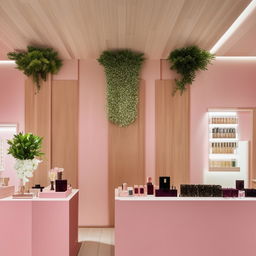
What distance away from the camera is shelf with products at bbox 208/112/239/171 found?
673 cm

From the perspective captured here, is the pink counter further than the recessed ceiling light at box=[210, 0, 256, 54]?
No

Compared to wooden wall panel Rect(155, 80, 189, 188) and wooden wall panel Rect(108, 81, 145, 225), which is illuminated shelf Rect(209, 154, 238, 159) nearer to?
Answer: wooden wall panel Rect(155, 80, 189, 188)

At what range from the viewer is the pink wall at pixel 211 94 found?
6754mm

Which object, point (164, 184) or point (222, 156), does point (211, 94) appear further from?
point (164, 184)

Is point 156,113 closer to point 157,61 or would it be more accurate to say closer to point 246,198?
point 157,61

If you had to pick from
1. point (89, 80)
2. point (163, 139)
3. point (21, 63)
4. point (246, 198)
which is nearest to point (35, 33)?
point (21, 63)

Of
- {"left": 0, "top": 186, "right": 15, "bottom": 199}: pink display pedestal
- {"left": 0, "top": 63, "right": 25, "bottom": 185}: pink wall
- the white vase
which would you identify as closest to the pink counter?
the white vase

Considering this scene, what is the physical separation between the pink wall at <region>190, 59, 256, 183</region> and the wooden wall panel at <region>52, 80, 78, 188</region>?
7.25 ft

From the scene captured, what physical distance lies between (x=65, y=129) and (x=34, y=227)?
9.37 ft

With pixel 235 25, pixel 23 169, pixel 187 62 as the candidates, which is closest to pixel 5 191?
pixel 23 169

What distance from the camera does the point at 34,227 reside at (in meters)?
4.09

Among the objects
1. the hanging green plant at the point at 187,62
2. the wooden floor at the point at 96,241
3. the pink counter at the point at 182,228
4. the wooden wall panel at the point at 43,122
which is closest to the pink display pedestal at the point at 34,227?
the pink counter at the point at 182,228

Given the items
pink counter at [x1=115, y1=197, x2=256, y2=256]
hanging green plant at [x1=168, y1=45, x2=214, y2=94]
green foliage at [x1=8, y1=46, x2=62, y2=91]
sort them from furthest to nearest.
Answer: hanging green plant at [x1=168, y1=45, x2=214, y2=94]
green foliage at [x1=8, y1=46, x2=62, y2=91]
pink counter at [x1=115, y1=197, x2=256, y2=256]

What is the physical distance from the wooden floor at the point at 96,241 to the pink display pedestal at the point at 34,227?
1.03 m
